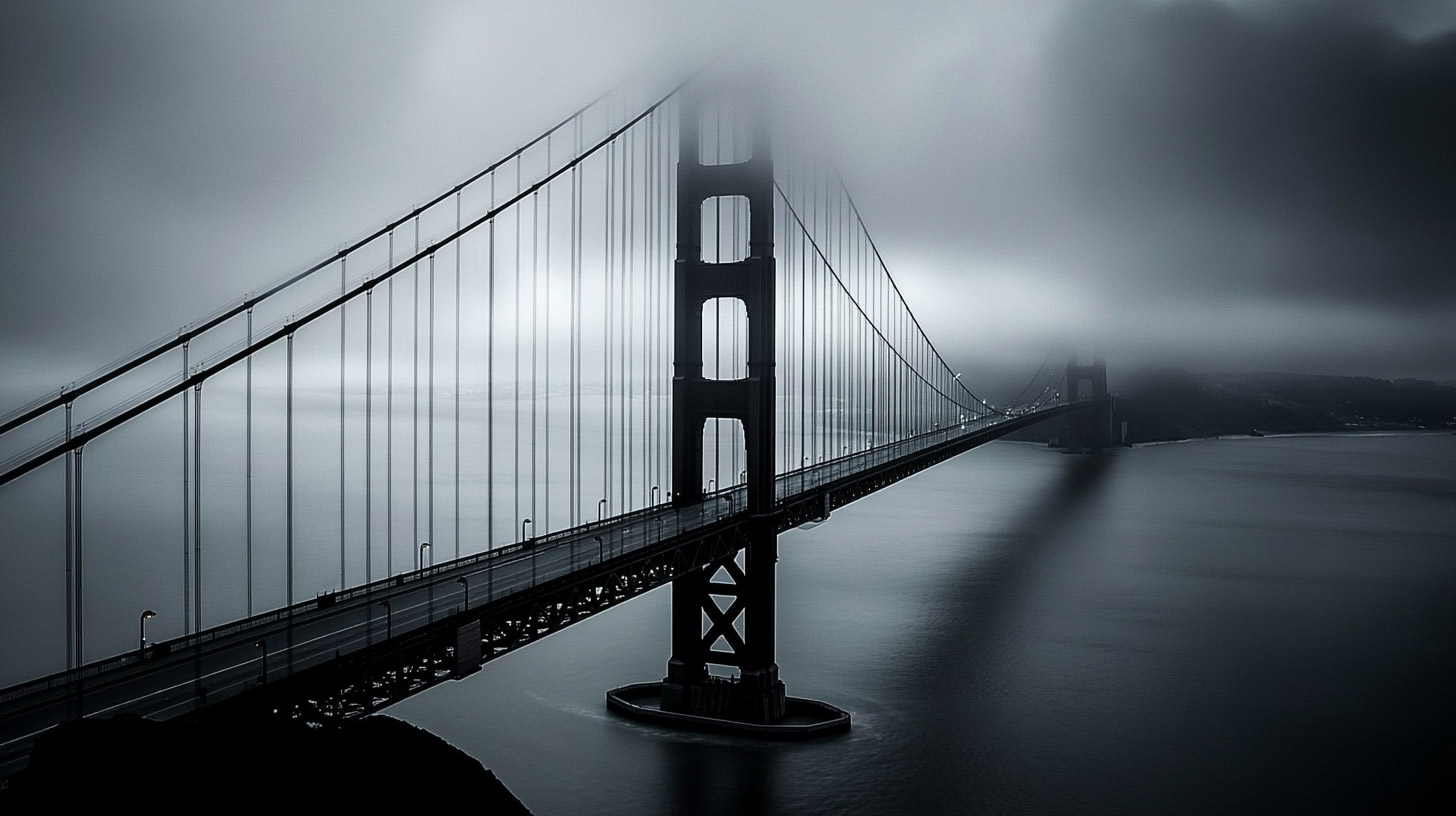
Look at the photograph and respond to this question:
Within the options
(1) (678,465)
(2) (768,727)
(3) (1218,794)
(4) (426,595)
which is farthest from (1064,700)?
(4) (426,595)

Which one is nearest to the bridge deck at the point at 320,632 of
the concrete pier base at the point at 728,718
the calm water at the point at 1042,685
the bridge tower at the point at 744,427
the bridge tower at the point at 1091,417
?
the bridge tower at the point at 744,427

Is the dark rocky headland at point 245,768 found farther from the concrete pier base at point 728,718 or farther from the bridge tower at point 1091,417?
the bridge tower at point 1091,417

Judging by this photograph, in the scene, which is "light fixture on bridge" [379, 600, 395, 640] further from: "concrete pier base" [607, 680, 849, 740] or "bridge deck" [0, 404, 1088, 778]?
"concrete pier base" [607, 680, 849, 740]

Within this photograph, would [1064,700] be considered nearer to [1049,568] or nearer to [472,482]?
[1049,568]

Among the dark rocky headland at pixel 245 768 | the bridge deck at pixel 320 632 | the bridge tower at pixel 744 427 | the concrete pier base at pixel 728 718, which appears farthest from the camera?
the bridge tower at pixel 744 427

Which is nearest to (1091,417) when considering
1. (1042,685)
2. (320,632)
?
(1042,685)

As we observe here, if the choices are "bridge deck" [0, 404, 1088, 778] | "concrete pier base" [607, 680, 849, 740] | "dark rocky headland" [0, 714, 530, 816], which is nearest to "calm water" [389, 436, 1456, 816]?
"concrete pier base" [607, 680, 849, 740]

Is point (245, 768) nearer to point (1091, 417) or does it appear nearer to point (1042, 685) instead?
point (1042, 685)
